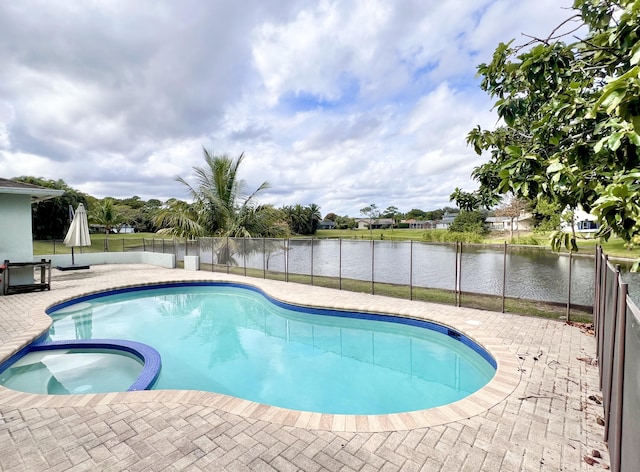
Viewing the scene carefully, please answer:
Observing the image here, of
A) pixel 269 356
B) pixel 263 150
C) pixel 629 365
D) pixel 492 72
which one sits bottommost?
pixel 269 356

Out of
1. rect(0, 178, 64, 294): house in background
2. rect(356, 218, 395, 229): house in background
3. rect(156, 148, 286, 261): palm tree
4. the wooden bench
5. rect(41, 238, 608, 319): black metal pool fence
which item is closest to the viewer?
rect(41, 238, 608, 319): black metal pool fence

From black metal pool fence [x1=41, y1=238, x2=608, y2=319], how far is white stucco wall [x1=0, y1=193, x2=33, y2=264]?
226 inches

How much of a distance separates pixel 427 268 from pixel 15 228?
11663 millimetres

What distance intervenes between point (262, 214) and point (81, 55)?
854cm

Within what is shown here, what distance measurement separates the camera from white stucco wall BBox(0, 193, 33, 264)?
27.6 feet

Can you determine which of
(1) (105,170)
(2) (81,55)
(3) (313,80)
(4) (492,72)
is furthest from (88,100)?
(1) (105,170)

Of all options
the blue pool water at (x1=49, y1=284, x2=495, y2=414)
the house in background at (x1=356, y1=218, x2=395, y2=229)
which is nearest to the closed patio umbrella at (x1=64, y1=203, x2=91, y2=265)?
the blue pool water at (x1=49, y1=284, x2=495, y2=414)

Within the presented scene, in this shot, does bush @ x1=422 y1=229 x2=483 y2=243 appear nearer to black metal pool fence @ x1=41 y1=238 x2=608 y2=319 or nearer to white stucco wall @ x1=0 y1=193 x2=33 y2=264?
black metal pool fence @ x1=41 y1=238 x2=608 y2=319

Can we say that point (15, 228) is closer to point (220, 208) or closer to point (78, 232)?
point (78, 232)

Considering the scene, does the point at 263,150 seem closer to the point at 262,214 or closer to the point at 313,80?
the point at 262,214

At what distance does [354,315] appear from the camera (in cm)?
715

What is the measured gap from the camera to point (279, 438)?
258cm

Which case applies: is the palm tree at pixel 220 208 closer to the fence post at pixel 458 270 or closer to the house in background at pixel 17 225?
the house in background at pixel 17 225

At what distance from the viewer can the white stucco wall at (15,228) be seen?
27.6ft
